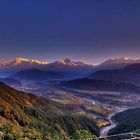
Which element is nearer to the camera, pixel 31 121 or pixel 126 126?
pixel 31 121

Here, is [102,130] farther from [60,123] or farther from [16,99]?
[16,99]

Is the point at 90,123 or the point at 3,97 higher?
the point at 3,97

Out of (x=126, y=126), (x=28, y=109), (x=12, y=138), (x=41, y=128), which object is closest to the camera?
(x=12, y=138)

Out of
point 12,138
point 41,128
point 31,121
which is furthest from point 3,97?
point 12,138

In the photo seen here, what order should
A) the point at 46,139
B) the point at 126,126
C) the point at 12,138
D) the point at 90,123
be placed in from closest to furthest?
1. the point at 12,138
2. the point at 46,139
3. the point at 126,126
4. the point at 90,123

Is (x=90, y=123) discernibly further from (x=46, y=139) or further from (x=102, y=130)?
(x=46, y=139)

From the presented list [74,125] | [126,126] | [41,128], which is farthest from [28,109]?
[126,126]

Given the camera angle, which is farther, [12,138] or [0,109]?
[0,109]

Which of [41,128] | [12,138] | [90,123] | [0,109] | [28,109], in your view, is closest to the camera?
[12,138]

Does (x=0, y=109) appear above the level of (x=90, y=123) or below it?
above
